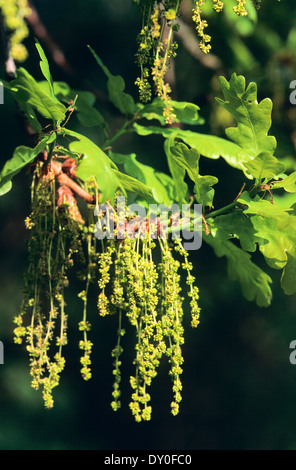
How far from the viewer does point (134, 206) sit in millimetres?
1264

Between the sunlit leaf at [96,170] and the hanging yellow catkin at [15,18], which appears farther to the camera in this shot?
the hanging yellow catkin at [15,18]

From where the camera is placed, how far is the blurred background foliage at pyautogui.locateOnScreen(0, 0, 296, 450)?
1935 millimetres

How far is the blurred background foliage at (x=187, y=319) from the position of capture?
6.35ft

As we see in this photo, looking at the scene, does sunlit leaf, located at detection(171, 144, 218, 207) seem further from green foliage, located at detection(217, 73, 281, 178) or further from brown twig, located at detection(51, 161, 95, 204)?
brown twig, located at detection(51, 161, 95, 204)

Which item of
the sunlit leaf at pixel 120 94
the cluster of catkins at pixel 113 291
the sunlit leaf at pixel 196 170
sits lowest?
the cluster of catkins at pixel 113 291

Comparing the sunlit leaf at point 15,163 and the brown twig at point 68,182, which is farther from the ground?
the brown twig at point 68,182

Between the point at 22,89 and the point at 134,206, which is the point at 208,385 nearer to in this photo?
the point at 134,206

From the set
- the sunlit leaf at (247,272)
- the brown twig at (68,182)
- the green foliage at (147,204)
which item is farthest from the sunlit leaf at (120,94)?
the sunlit leaf at (247,272)

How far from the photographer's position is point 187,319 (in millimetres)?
2238

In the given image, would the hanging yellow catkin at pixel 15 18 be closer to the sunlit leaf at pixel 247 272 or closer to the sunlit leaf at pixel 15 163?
the sunlit leaf at pixel 15 163

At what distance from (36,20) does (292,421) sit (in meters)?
1.96

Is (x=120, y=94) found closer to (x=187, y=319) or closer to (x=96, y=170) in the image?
(x=96, y=170)

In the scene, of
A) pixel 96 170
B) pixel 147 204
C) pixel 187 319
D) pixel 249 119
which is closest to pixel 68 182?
A: pixel 147 204

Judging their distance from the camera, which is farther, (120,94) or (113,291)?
(120,94)
